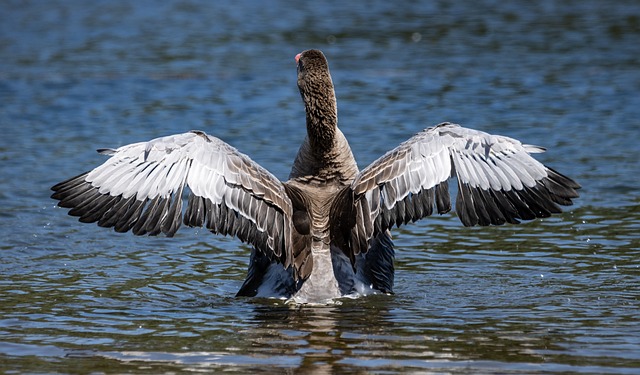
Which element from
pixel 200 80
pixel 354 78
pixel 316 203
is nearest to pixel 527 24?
pixel 354 78

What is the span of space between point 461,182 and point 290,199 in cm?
139

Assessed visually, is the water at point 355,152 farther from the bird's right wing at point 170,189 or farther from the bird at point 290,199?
the bird's right wing at point 170,189

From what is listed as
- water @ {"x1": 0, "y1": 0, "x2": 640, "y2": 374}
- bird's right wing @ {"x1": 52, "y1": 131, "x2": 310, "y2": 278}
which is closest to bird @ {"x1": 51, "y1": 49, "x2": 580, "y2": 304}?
bird's right wing @ {"x1": 52, "y1": 131, "x2": 310, "y2": 278}

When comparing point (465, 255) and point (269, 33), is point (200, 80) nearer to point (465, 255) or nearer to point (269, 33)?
point (269, 33)

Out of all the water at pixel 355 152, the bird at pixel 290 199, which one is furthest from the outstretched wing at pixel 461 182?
the water at pixel 355 152

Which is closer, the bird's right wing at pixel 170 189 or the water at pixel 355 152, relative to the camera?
the water at pixel 355 152

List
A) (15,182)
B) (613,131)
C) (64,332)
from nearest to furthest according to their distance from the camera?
(64,332)
(15,182)
(613,131)

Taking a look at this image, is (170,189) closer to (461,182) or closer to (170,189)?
(170,189)

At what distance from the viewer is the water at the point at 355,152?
25.6ft

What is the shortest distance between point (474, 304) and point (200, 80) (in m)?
11.9

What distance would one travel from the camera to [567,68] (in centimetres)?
1989

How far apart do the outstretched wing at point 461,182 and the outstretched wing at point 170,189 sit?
0.82 m

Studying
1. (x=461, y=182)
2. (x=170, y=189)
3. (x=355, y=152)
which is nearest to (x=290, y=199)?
(x=170, y=189)

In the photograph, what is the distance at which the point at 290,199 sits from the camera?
29.5ft
